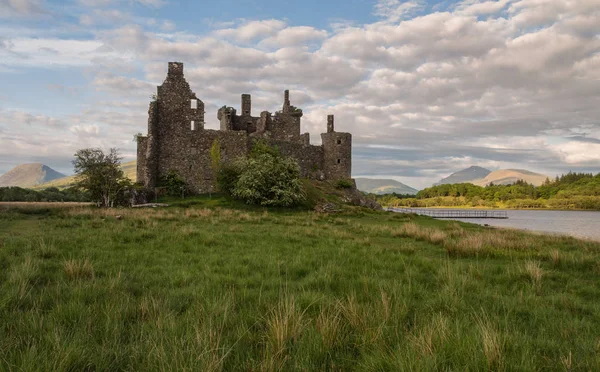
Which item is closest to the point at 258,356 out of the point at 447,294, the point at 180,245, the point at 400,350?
the point at 400,350

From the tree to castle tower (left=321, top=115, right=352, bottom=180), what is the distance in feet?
80.0

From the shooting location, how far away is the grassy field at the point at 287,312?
3.51 meters

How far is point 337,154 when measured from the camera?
4644 cm

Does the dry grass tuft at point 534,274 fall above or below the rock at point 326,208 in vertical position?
below

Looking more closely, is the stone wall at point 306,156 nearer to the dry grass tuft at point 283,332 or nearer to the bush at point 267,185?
the bush at point 267,185

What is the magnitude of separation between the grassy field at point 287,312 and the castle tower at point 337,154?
36183mm

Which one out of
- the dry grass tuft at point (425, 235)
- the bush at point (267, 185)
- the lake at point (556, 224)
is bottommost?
the lake at point (556, 224)

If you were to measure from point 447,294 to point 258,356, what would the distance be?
3695 mm

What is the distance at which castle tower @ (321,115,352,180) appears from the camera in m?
46.3

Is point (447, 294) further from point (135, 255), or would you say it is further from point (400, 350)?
point (135, 255)

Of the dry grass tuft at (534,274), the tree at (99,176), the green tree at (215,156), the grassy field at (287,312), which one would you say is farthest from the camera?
the green tree at (215,156)

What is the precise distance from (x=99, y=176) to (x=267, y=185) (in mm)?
14808

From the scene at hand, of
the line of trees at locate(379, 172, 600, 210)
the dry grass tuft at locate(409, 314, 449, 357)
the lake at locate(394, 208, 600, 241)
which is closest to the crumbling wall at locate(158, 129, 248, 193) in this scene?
the lake at locate(394, 208, 600, 241)

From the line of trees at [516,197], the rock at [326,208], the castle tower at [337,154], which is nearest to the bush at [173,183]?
the rock at [326,208]
